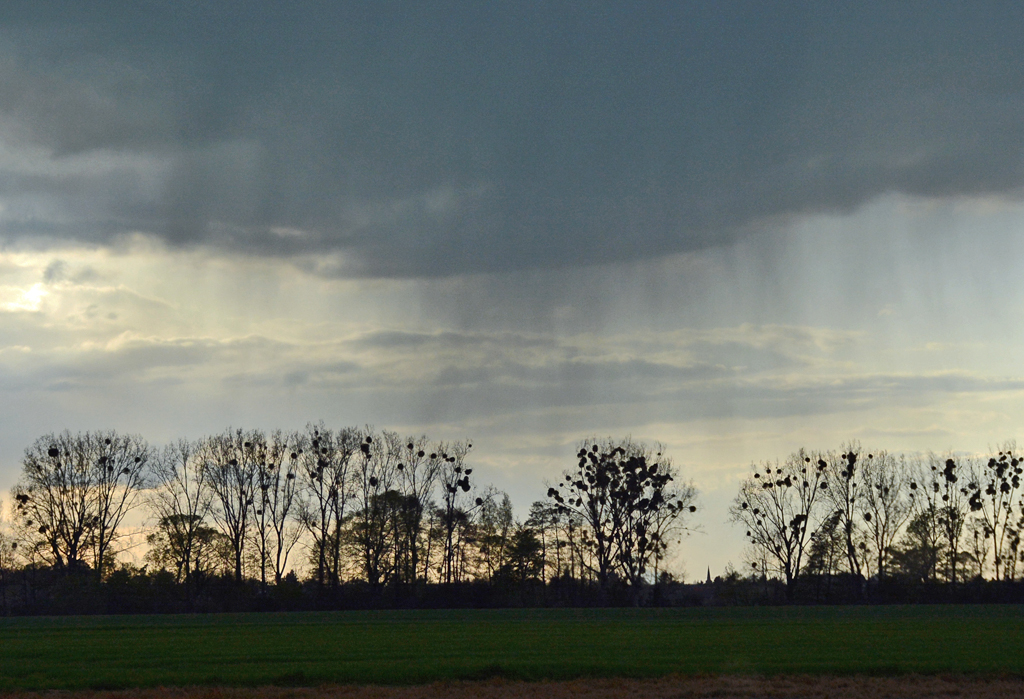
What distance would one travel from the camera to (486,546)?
338 ft

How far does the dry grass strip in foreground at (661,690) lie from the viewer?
76.5 ft

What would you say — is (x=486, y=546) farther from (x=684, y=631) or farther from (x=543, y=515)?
(x=684, y=631)

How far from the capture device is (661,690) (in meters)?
24.3

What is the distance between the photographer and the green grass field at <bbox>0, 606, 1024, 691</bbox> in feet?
86.2

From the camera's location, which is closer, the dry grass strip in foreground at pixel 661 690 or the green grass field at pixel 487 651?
the dry grass strip in foreground at pixel 661 690

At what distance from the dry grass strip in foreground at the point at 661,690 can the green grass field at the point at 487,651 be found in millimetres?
920

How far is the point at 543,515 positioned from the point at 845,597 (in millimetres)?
33177

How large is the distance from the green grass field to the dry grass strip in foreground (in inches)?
36.2

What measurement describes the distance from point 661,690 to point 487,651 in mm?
9569

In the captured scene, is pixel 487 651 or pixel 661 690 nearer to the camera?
pixel 661 690

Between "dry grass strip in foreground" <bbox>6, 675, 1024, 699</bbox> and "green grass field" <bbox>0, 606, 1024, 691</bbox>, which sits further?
"green grass field" <bbox>0, 606, 1024, 691</bbox>

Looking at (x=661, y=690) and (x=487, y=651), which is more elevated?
(x=661, y=690)

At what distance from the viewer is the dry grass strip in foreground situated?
23.3m

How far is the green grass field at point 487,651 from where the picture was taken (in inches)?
1034
